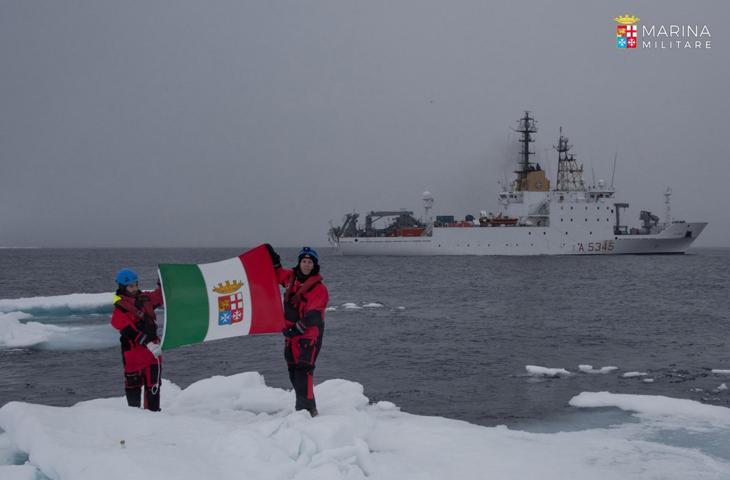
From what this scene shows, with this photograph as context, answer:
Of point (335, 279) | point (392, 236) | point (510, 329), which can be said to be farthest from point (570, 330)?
point (392, 236)

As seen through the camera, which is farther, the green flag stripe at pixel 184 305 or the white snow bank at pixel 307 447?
the green flag stripe at pixel 184 305

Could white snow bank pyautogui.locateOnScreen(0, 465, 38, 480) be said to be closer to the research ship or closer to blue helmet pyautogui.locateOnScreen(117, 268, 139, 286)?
blue helmet pyautogui.locateOnScreen(117, 268, 139, 286)

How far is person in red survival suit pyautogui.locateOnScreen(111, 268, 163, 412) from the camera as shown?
18.1 ft

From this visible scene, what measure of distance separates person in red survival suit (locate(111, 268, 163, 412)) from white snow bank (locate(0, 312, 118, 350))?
10.4 m

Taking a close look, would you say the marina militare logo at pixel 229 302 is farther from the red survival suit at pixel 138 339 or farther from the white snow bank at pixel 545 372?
the white snow bank at pixel 545 372

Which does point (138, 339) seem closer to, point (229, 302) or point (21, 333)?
point (229, 302)

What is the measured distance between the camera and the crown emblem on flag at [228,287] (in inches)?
236

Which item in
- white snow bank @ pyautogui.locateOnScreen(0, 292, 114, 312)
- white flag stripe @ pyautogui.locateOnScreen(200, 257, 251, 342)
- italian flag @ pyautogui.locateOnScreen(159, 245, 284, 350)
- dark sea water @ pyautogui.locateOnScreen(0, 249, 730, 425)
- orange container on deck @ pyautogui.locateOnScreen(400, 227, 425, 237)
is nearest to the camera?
italian flag @ pyautogui.locateOnScreen(159, 245, 284, 350)

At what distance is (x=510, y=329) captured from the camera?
18.3 m

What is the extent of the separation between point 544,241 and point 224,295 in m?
61.5

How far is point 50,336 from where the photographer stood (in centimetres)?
1625

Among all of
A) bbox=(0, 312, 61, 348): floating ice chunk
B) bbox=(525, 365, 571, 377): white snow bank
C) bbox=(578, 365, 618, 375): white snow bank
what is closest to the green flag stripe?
bbox=(525, 365, 571, 377): white snow bank

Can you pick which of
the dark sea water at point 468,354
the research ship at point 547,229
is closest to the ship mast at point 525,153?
the research ship at point 547,229

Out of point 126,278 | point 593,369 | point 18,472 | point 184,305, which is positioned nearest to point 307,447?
point 184,305
